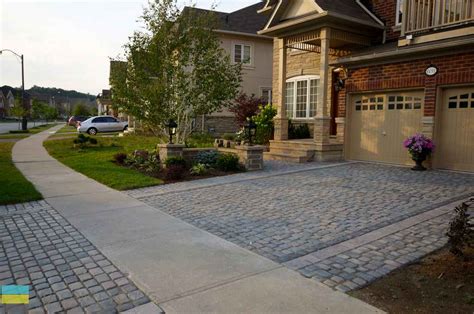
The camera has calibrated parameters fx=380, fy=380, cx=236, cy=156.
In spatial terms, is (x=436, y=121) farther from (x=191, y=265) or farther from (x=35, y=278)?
(x=35, y=278)

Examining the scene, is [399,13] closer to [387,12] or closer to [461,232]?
[387,12]

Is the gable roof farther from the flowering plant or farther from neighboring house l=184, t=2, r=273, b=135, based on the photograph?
neighboring house l=184, t=2, r=273, b=135

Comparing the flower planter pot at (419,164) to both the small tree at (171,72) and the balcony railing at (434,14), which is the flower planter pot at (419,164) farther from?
the small tree at (171,72)

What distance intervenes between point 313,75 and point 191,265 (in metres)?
12.2

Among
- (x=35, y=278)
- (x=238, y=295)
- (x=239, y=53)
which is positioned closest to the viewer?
(x=238, y=295)

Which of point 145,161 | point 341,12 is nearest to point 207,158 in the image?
point 145,161

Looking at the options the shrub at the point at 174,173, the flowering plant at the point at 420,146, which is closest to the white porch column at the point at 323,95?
the flowering plant at the point at 420,146

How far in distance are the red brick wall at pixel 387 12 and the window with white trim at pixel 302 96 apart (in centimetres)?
302

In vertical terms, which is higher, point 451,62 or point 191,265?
point 451,62

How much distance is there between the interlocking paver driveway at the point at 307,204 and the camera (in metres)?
5.27

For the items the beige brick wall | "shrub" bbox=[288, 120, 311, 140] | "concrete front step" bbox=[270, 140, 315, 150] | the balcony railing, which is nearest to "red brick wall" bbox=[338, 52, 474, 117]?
the balcony railing

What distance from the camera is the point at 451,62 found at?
1034 centimetres

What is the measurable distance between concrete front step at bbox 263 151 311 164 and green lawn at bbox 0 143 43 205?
789 centimetres

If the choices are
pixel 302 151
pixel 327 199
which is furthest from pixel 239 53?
pixel 327 199
